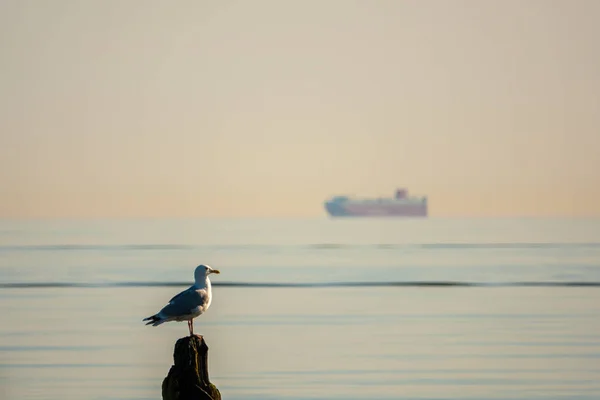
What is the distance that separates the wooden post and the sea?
5.70 metres

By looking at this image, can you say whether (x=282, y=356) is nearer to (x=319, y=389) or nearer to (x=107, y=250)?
(x=319, y=389)

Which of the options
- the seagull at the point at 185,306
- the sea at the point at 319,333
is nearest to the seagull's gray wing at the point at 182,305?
the seagull at the point at 185,306

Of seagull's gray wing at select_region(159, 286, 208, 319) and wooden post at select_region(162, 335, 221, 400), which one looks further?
seagull's gray wing at select_region(159, 286, 208, 319)

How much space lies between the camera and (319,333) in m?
23.8

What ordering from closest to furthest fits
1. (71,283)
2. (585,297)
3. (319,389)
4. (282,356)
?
(319,389), (282,356), (585,297), (71,283)

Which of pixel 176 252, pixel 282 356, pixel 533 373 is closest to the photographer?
pixel 533 373

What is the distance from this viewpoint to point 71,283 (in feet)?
125

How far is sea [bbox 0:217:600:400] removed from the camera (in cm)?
1745

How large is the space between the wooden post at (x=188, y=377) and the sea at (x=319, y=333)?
570 cm

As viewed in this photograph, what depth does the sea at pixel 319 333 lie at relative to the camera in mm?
17453

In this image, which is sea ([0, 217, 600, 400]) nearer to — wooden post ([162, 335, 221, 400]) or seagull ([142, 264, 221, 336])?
seagull ([142, 264, 221, 336])

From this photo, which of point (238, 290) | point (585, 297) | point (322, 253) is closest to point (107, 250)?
point (322, 253)

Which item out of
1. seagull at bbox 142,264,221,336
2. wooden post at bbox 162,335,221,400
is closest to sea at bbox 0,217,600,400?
seagull at bbox 142,264,221,336

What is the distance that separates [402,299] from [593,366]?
13381mm
